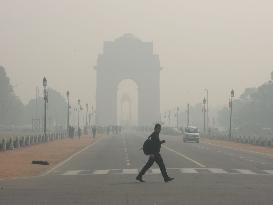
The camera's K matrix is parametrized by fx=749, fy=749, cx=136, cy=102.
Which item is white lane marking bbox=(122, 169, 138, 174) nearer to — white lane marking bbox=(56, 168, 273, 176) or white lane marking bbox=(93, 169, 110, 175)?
white lane marking bbox=(56, 168, 273, 176)

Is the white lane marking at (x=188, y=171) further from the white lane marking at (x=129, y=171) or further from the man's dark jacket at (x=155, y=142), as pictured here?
the man's dark jacket at (x=155, y=142)

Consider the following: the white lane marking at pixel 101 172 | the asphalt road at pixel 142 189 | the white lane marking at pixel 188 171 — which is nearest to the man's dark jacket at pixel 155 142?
the asphalt road at pixel 142 189

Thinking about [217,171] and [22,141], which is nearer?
[217,171]

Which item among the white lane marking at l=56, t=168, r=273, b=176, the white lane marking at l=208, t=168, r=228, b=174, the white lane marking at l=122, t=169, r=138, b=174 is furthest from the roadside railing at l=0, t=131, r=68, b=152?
the white lane marking at l=208, t=168, r=228, b=174

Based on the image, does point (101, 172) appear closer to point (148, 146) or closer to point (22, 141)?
point (148, 146)

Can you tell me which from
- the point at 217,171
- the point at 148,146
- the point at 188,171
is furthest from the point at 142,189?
the point at 217,171

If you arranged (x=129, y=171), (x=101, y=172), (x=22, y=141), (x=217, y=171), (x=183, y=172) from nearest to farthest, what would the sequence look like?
1. (x=183, y=172)
2. (x=101, y=172)
3. (x=217, y=171)
4. (x=129, y=171)
5. (x=22, y=141)

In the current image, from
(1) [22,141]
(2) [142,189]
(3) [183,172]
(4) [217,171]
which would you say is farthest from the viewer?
(1) [22,141]

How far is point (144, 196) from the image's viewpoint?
18.8 meters

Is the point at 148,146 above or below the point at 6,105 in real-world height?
below

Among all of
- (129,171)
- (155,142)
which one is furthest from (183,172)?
(155,142)

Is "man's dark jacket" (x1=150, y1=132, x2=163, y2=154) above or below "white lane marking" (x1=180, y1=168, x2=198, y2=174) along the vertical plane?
above

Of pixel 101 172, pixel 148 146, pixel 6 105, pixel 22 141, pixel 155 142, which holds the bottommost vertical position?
pixel 101 172

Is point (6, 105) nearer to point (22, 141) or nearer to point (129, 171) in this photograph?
point (22, 141)
